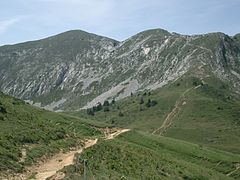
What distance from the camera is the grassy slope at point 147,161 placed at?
5012 centimetres

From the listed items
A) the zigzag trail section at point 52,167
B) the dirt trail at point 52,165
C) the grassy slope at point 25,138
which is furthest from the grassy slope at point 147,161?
the grassy slope at point 25,138

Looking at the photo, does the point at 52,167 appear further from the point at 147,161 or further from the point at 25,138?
the point at 147,161

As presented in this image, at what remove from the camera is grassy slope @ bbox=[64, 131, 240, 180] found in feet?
164

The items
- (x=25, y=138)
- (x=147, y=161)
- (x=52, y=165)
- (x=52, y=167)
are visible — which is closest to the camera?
(x=52, y=167)

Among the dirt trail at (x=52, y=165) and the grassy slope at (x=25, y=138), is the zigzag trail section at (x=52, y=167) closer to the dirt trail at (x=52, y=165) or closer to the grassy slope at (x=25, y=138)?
the dirt trail at (x=52, y=165)

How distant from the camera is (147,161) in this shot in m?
60.4

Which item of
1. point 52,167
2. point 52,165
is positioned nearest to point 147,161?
point 52,165

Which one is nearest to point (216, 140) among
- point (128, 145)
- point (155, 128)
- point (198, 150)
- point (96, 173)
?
point (155, 128)

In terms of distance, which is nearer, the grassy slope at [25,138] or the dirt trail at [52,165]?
the dirt trail at [52,165]

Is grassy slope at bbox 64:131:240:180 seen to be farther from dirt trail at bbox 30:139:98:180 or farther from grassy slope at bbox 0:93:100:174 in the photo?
grassy slope at bbox 0:93:100:174

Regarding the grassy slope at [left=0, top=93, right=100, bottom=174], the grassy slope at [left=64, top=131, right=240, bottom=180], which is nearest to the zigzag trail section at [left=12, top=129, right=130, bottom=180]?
the grassy slope at [left=0, top=93, right=100, bottom=174]

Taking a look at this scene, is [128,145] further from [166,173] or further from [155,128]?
[155,128]

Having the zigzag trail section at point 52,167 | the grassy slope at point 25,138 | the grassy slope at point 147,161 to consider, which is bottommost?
the grassy slope at point 147,161

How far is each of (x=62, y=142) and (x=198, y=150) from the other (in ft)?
118
